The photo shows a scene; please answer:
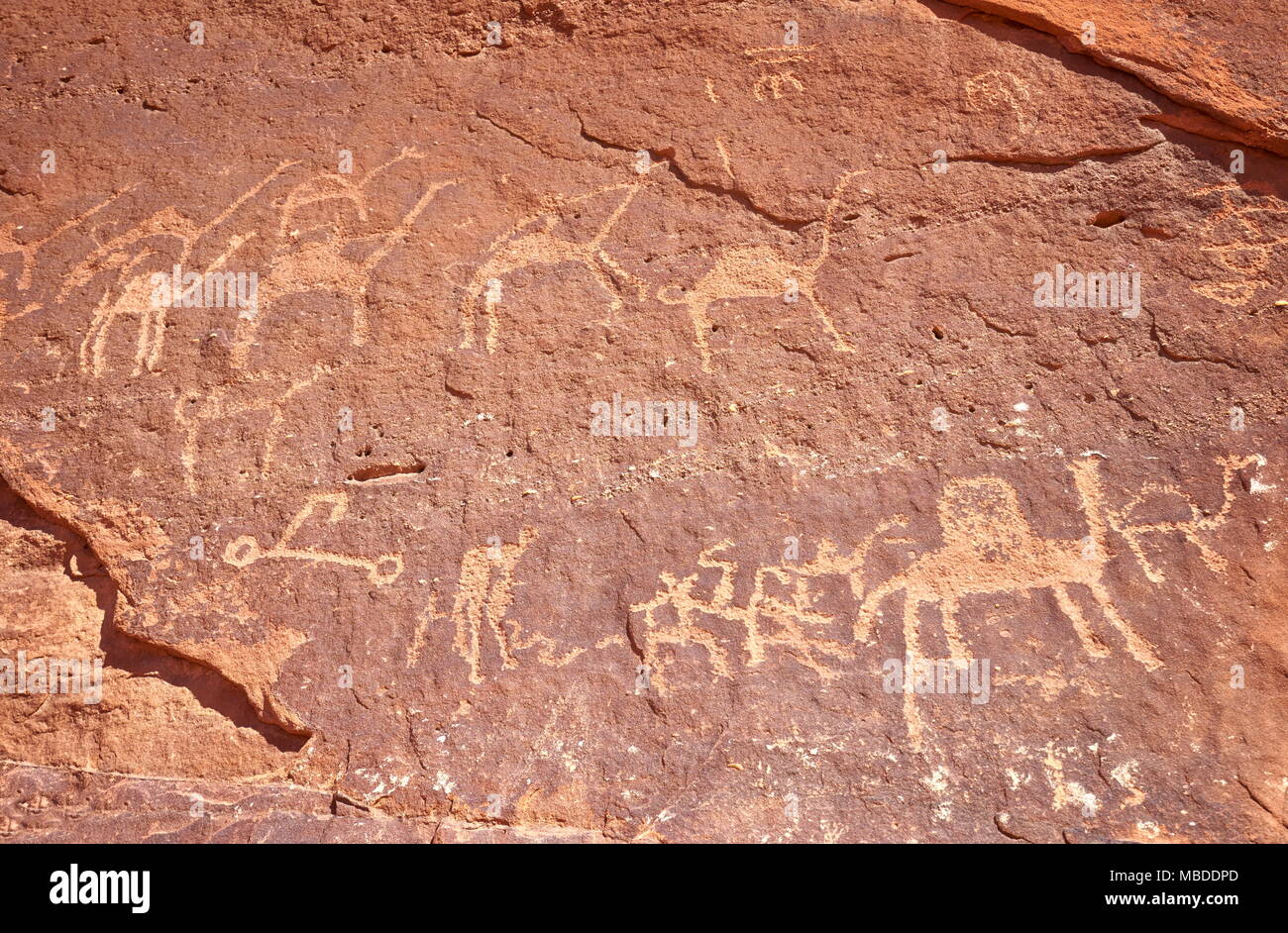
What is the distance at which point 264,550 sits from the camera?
2926mm

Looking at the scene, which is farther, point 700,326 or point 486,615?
point 700,326

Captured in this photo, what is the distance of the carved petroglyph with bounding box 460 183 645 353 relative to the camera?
124 inches

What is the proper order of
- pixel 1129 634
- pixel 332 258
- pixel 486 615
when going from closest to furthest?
pixel 1129 634 < pixel 486 615 < pixel 332 258

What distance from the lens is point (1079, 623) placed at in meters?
2.71

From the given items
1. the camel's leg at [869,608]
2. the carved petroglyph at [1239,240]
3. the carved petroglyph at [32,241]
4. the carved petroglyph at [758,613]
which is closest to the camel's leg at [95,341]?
the carved petroglyph at [32,241]

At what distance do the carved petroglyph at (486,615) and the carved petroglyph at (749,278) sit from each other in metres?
0.84

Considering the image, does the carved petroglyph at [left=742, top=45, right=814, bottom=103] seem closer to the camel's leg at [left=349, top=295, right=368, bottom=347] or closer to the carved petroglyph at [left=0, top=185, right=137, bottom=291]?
the camel's leg at [left=349, top=295, right=368, bottom=347]

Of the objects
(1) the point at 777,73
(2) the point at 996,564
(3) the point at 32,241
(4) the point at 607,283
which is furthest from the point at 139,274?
(2) the point at 996,564

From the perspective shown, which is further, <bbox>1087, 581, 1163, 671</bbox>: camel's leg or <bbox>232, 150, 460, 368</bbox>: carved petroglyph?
<bbox>232, 150, 460, 368</bbox>: carved petroglyph

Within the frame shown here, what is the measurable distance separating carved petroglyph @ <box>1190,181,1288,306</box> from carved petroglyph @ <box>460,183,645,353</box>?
169cm

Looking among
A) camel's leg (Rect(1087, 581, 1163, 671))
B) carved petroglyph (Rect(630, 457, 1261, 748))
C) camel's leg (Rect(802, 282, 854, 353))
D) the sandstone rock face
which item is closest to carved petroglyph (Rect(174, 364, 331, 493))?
the sandstone rock face

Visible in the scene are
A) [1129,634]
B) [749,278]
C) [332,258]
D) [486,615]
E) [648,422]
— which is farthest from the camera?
[332,258]

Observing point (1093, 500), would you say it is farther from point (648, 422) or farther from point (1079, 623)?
point (648, 422)

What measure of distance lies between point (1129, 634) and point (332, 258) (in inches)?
101
